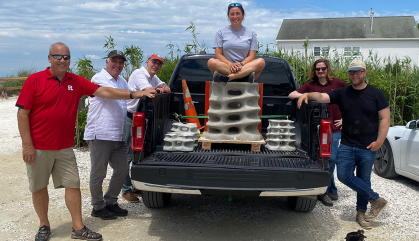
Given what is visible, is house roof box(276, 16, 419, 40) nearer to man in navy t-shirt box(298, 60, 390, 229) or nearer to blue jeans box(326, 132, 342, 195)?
blue jeans box(326, 132, 342, 195)

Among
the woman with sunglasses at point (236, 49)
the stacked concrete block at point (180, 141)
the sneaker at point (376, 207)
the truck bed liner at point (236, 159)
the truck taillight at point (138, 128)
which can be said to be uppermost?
the woman with sunglasses at point (236, 49)

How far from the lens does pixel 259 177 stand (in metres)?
3.42

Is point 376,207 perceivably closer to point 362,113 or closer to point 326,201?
point 326,201

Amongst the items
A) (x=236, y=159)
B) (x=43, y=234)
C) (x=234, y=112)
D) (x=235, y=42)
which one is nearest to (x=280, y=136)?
(x=234, y=112)

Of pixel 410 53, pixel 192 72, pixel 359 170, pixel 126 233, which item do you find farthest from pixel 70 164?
pixel 410 53

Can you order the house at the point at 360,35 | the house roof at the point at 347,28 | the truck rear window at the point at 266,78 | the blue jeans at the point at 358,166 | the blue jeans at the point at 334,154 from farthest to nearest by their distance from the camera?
the house roof at the point at 347,28
the house at the point at 360,35
the truck rear window at the point at 266,78
the blue jeans at the point at 334,154
the blue jeans at the point at 358,166

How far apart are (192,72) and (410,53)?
3174 cm

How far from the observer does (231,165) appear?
3.49m

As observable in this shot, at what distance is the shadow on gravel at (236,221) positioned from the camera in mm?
4023

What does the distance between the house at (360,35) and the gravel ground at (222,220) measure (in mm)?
27296

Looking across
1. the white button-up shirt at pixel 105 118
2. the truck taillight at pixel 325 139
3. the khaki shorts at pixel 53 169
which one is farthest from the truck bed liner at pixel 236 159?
the khaki shorts at pixel 53 169

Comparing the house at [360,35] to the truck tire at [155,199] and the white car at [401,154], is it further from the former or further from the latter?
the truck tire at [155,199]

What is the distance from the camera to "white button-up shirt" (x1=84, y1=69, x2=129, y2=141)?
4293 mm

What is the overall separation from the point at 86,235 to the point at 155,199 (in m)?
1.02
